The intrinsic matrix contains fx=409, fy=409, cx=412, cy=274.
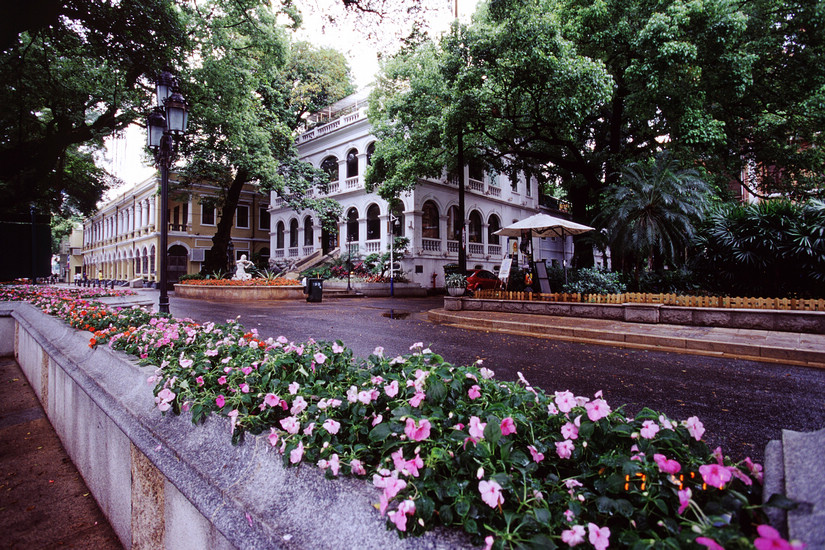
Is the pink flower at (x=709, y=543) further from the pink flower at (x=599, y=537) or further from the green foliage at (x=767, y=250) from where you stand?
the green foliage at (x=767, y=250)

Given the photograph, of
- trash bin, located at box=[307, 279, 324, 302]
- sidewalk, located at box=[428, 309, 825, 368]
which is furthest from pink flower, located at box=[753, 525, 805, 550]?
trash bin, located at box=[307, 279, 324, 302]

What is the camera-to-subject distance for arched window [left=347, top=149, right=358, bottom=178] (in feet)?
89.2

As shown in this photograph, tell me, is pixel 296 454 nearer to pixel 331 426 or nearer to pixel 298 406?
pixel 331 426

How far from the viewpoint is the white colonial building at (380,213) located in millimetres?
24016

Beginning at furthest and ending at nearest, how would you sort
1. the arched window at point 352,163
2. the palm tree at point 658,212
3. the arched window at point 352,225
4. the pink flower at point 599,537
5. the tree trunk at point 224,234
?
the arched window at point 352,163 → the arched window at point 352,225 → the tree trunk at point 224,234 → the palm tree at point 658,212 → the pink flower at point 599,537

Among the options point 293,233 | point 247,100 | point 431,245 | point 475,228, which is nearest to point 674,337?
point 247,100

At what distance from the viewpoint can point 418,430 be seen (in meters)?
1.29

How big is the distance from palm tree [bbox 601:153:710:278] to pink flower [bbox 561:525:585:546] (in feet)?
37.6

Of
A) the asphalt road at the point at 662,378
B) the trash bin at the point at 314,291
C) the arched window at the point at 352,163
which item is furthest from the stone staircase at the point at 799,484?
the arched window at the point at 352,163

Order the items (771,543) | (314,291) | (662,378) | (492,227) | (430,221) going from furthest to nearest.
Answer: (492,227), (430,221), (314,291), (662,378), (771,543)

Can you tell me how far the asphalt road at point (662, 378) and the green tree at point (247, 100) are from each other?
8.49m

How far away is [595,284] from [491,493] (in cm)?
1105

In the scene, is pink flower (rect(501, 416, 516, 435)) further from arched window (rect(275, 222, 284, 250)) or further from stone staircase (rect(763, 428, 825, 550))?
arched window (rect(275, 222, 284, 250))

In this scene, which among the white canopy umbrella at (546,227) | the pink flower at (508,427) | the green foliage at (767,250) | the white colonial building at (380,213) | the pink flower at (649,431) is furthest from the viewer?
the white colonial building at (380,213)
